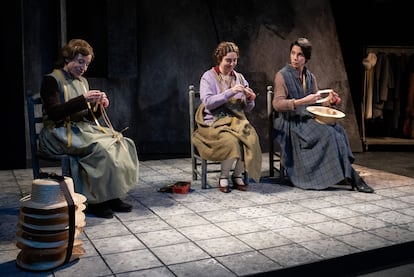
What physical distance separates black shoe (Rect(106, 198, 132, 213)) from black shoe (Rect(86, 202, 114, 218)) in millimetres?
109

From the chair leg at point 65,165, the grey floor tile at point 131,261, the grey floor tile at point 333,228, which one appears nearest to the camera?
the grey floor tile at point 131,261

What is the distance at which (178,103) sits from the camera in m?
8.03

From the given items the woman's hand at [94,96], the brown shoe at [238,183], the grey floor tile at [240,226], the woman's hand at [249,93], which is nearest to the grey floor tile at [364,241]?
the grey floor tile at [240,226]

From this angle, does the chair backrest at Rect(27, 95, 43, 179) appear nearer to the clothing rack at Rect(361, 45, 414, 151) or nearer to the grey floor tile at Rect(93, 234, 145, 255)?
the grey floor tile at Rect(93, 234, 145, 255)

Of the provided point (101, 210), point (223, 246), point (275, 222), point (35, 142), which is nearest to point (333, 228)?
point (275, 222)

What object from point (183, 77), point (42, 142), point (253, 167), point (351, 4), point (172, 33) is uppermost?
point (351, 4)

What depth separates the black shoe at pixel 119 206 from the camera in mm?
4934

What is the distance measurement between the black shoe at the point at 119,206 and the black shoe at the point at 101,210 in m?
0.11

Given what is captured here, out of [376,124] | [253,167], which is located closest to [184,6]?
[253,167]

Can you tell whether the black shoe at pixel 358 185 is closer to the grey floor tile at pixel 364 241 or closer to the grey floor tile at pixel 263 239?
the grey floor tile at pixel 364 241

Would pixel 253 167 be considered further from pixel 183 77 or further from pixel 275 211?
pixel 183 77

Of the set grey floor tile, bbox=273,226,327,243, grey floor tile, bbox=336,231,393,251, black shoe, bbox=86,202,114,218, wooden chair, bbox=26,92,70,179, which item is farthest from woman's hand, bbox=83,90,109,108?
grey floor tile, bbox=336,231,393,251

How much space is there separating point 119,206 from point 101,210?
0.74ft

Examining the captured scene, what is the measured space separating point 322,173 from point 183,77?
3.03 metres
